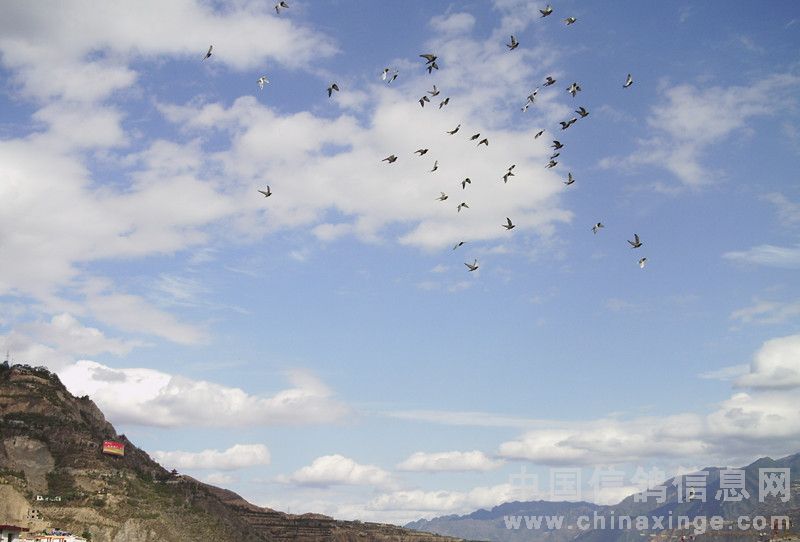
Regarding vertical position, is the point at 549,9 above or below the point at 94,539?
above

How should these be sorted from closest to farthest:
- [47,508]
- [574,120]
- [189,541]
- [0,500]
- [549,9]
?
[549,9]
[574,120]
[0,500]
[47,508]
[189,541]

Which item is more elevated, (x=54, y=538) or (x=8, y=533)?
(x=8, y=533)

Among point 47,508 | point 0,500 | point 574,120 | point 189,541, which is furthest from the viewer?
point 189,541

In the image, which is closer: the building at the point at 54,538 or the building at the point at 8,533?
the building at the point at 8,533

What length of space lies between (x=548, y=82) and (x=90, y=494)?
175008 millimetres

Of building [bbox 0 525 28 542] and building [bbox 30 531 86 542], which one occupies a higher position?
building [bbox 0 525 28 542]

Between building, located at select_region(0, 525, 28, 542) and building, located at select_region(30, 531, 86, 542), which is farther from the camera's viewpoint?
building, located at select_region(30, 531, 86, 542)

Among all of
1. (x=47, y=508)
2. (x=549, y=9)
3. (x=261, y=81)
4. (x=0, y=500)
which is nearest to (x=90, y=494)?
(x=47, y=508)

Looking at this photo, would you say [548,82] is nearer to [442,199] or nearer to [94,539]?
[442,199]

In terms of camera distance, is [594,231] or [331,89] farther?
[594,231]

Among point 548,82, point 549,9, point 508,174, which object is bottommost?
point 508,174

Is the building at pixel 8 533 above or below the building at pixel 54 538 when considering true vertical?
above

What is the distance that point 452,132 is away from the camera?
6544cm

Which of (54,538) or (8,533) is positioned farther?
(54,538)
